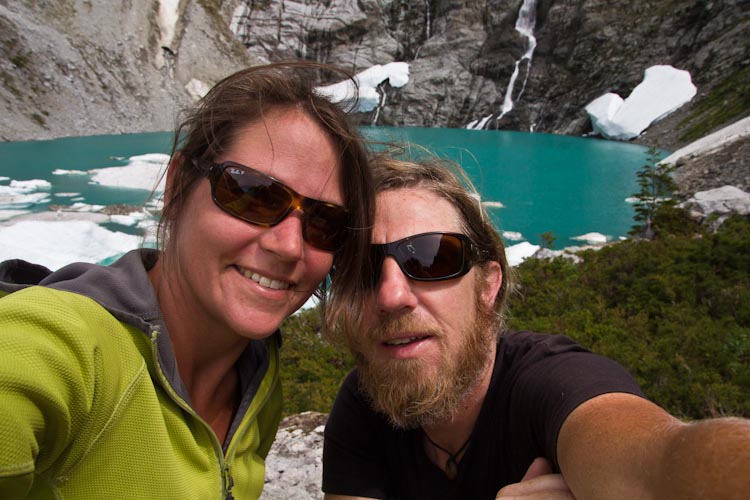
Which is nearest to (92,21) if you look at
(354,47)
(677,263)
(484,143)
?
(354,47)

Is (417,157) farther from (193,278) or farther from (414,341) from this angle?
(193,278)

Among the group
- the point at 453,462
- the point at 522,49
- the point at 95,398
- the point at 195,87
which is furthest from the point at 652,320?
the point at 522,49

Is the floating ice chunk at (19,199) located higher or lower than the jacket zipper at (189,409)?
lower

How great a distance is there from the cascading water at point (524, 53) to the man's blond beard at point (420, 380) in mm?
53255

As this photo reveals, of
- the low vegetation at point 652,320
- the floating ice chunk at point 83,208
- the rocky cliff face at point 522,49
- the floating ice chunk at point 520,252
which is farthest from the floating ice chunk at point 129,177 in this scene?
the rocky cliff face at point 522,49

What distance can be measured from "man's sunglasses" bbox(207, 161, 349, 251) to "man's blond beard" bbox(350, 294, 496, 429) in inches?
22.1

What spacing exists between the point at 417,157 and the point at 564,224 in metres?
14.9

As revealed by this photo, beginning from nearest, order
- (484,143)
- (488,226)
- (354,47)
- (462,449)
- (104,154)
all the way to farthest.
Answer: (462,449), (488,226), (104,154), (484,143), (354,47)

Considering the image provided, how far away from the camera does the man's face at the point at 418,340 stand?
1800 millimetres

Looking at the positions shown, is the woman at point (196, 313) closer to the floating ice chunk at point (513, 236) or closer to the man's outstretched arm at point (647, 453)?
the man's outstretched arm at point (647, 453)

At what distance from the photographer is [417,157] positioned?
2.50 meters

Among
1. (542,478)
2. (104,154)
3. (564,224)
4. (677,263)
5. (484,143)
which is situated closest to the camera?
(542,478)

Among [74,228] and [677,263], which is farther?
[74,228]

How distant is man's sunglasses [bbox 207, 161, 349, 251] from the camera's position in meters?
1.60
